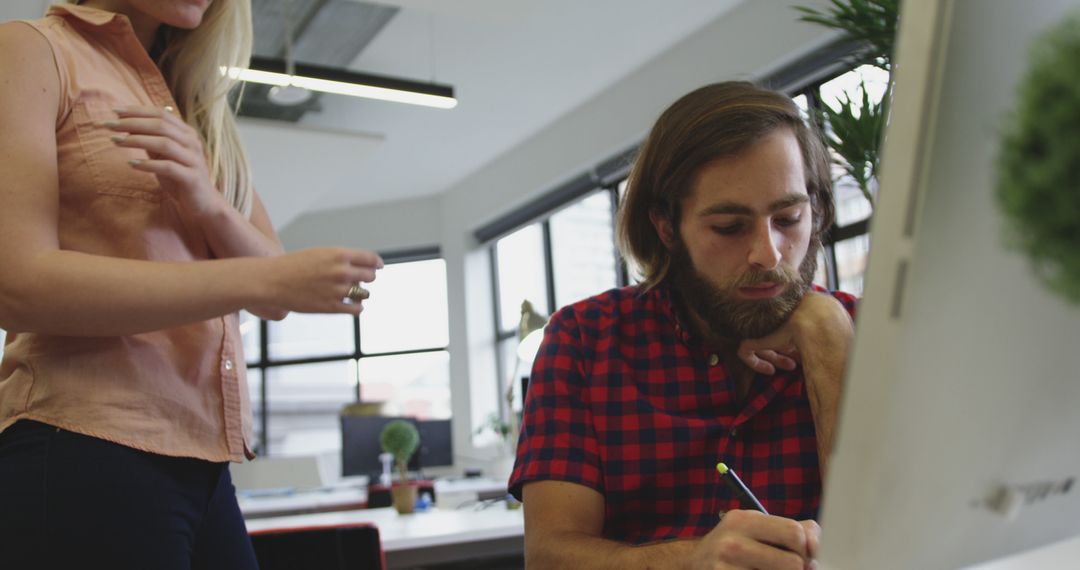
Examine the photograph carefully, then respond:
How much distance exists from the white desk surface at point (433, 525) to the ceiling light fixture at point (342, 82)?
8.42ft

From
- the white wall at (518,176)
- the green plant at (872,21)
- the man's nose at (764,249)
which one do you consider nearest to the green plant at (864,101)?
the green plant at (872,21)

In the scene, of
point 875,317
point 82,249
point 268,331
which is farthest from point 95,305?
point 268,331

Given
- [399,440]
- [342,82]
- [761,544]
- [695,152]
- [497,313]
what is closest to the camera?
[761,544]

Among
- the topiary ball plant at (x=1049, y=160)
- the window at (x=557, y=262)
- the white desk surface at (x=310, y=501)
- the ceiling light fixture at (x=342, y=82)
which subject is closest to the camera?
the topiary ball plant at (x=1049, y=160)

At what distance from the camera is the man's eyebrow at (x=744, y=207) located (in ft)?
4.29

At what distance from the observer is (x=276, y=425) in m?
12.9

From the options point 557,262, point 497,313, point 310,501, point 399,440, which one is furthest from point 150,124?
point 497,313

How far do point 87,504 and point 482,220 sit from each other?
8.11m

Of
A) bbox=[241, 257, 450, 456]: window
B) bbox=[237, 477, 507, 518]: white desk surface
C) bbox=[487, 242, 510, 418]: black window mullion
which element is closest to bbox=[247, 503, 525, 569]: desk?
bbox=[237, 477, 507, 518]: white desk surface

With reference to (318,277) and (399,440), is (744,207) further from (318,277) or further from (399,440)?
(399,440)

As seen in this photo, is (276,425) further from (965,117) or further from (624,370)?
(965,117)

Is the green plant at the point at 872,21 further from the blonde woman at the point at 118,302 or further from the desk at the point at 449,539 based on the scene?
the desk at the point at 449,539

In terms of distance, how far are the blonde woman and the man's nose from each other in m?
0.60

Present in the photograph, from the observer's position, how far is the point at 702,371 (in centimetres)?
138
